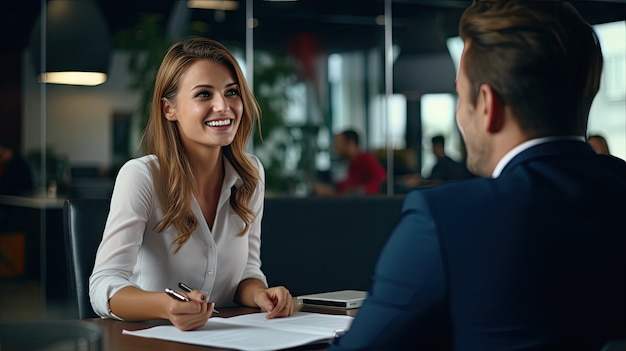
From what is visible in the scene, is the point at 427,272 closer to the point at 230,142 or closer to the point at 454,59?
the point at 230,142

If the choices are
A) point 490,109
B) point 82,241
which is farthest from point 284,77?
point 490,109

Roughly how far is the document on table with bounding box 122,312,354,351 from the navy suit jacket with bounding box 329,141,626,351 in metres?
0.43

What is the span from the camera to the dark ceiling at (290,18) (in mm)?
6215

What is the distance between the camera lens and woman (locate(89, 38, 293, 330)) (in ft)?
7.25

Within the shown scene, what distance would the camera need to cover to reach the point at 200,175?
2459 mm

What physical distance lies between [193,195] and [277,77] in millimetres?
4511

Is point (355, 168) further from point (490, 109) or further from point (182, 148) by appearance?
point (490, 109)

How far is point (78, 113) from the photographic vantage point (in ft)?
20.6

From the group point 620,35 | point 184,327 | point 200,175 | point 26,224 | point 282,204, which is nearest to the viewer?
point 184,327

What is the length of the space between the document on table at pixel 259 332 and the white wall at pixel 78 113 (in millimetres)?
4610

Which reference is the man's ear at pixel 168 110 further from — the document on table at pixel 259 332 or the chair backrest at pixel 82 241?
the document on table at pixel 259 332

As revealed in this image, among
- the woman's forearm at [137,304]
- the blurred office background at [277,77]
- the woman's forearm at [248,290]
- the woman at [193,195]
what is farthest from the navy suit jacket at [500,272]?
the blurred office background at [277,77]

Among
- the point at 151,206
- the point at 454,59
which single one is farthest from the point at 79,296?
the point at 454,59

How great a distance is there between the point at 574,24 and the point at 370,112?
19.8 feet
